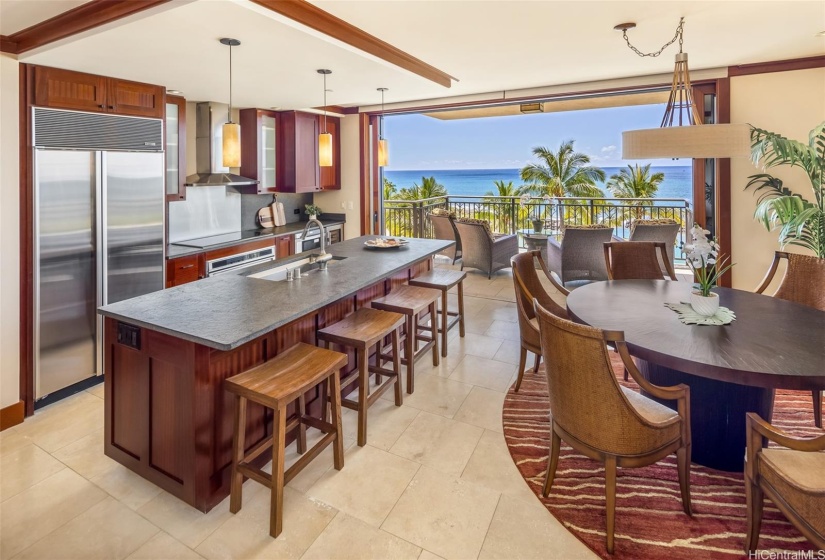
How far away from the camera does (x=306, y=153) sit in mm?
Result: 5957

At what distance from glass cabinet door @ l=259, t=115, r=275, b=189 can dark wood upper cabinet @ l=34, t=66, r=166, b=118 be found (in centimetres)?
186

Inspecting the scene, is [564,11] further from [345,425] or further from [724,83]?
[345,425]

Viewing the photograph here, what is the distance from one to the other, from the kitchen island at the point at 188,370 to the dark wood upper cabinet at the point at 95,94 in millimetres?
1686

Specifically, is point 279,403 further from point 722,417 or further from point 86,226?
point 86,226

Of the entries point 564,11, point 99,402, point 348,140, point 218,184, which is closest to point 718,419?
point 564,11

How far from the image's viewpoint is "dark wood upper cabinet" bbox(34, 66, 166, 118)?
294 cm

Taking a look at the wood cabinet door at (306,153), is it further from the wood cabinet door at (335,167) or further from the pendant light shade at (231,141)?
the pendant light shade at (231,141)

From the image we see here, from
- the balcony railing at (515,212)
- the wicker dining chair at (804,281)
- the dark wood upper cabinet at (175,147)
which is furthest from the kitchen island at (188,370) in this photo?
the balcony railing at (515,212)

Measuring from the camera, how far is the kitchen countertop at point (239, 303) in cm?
196

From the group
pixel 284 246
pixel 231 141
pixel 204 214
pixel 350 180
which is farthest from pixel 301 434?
pixel 350 180

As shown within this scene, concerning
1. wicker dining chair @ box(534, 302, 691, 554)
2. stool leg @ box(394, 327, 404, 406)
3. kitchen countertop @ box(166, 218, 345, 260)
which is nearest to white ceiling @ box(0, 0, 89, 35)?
kitchen countertop @ box(166, 218, 345, 260)

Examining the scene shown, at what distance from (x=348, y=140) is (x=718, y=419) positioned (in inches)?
222

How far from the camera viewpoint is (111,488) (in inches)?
87.4

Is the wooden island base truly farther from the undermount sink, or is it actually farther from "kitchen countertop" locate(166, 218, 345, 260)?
"kitchen countertop" locate(166, 218, 345, 260)
